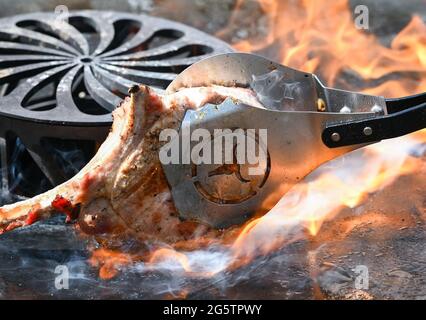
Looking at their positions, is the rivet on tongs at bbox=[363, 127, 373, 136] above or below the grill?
below

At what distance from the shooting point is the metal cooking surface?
4.02 m

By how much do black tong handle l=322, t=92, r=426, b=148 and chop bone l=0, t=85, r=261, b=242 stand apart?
437 millimetres

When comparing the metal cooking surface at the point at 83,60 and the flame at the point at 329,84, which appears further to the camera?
the metal cooking surface at the point at 83,60

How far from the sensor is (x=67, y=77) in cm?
421

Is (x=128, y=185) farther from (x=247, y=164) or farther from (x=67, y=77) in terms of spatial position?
(x=67, y=77)

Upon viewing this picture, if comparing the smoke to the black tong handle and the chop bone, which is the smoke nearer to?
the chop bone

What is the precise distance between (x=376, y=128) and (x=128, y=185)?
1031mm

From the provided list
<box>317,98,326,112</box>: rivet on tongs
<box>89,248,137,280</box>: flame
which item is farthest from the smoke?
<box>89,248,137,280</box>: flame

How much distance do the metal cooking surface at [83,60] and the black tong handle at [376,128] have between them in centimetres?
123

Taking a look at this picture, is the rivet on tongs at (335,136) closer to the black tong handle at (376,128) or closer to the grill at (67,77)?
the black tong handle at (376,128)

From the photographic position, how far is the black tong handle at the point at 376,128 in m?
3.00

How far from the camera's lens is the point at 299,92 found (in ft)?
11.2

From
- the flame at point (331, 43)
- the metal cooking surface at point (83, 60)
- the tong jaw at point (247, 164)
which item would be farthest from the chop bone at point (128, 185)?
the flame at point (331, 43)
